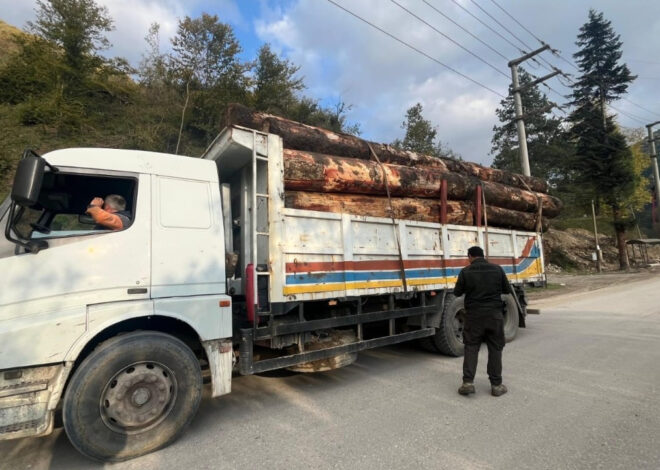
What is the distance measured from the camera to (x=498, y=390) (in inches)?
157

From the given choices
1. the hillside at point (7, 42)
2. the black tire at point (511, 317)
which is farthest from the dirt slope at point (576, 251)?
the hillside at point (7, 42)

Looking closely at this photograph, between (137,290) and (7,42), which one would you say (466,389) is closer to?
(137,290)

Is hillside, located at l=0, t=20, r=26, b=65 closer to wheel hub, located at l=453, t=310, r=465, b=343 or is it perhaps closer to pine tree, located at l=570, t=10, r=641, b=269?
wheel hub, located at l=453, t=310, r=465, b=343

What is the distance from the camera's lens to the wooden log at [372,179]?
4.16m

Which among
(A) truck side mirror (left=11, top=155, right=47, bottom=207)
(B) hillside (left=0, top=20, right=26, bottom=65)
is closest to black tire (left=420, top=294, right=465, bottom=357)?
(A) truck side mirror (left=11, top=155, right=47, bottom=207)

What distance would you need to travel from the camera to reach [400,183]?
506cm

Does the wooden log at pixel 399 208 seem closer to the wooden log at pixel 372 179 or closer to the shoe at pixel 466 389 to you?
the wooden log at pixel 372 179

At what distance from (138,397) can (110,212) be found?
153cm

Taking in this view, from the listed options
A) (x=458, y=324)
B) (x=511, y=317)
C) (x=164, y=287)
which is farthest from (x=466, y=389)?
(x=164, y=287)

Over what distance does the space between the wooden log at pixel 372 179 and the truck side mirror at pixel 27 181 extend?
2113 mm

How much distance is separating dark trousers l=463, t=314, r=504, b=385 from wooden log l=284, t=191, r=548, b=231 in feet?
5.36

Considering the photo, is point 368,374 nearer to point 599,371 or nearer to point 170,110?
point 599,371

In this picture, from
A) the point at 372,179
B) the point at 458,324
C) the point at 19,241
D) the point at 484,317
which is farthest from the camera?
the point at 458,324

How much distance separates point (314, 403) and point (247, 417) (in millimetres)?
692
